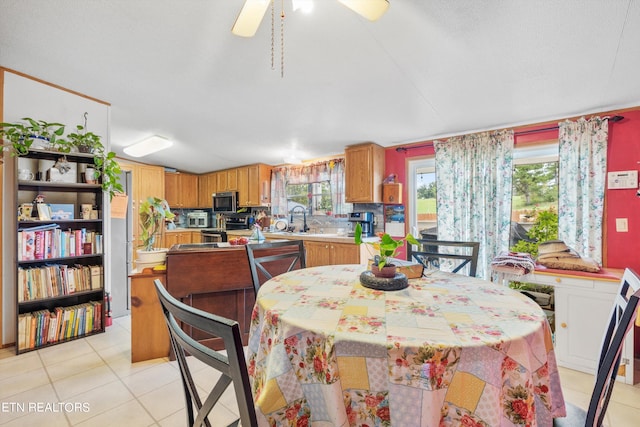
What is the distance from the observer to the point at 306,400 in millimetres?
880

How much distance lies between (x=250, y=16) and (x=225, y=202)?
5.02m

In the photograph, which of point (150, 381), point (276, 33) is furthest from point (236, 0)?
point (150, 381)

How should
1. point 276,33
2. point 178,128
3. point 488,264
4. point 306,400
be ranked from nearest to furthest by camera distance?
point 306,400
point 276,33
point 488,264
point 178,128

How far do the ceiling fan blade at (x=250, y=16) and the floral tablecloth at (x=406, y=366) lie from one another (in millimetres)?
1379

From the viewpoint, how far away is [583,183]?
2.56 m

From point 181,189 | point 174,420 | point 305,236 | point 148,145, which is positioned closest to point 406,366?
point 174,420

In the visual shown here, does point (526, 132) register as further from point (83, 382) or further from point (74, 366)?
point (74, 366)

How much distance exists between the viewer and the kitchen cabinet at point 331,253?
382 centimetres

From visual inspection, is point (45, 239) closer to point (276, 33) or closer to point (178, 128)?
point (178, 128)

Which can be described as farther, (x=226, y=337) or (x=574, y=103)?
(x=574, y=103)

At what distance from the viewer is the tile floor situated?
164cm

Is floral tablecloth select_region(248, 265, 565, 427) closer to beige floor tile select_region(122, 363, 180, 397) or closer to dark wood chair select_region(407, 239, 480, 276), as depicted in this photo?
dark wood chair select_region(407, 239, 480, 276)

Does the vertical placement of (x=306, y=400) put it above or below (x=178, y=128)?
below

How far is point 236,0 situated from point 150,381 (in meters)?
2.64
